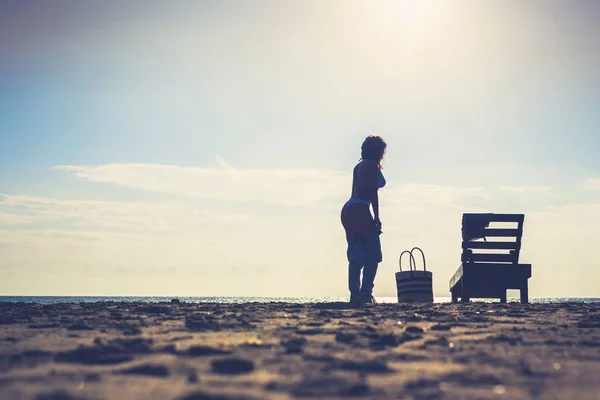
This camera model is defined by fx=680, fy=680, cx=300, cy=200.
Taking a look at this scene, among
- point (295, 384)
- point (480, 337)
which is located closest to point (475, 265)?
point (480, 337)

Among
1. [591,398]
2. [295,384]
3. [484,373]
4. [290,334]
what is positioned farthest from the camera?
[290,334]

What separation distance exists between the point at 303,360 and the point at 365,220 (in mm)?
7897

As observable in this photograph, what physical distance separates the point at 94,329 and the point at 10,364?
2700 mm

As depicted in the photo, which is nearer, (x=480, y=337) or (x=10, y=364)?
(x=10, y=364)

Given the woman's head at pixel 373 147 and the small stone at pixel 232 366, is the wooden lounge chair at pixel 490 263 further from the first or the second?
the small stone at pixel 232 366

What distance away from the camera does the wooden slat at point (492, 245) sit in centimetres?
1492

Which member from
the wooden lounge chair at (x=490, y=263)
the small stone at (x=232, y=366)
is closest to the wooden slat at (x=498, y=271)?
the wooden lounge chair at (x=490, y=263)

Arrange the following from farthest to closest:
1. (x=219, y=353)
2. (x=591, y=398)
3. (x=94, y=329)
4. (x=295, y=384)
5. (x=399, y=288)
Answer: (x=399, y=288)
(x=94, y=329)
(x=219, y=353)
(x=295, y=384)
(x=591, y=398)

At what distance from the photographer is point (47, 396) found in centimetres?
349

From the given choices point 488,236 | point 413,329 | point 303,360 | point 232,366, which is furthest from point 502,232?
point 232,366

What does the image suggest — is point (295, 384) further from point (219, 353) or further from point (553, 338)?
point (553, 338)

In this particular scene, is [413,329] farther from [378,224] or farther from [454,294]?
[454,294]

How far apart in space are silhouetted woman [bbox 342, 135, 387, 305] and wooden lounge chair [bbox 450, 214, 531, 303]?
9.99 feet

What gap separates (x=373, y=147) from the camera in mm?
12805
